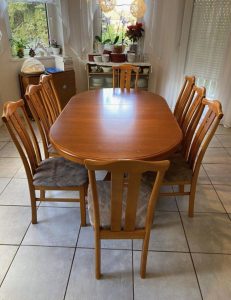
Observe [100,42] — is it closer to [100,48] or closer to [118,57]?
[100,48]

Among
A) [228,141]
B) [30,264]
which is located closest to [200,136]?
[30,264]

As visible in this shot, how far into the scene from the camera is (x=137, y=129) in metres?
1.54

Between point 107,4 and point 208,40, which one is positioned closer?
point 107,4

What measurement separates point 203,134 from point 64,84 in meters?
2.57

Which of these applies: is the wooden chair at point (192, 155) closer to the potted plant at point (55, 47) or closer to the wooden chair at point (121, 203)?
the wooden chair at point (121, 203)

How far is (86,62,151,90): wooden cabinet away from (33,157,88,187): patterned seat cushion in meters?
2.35

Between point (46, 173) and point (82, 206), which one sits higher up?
point (46, 173)

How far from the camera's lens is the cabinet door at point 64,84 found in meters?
3.34

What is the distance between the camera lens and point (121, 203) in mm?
1062

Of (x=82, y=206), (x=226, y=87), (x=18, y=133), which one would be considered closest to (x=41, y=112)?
(x=18, y=133)

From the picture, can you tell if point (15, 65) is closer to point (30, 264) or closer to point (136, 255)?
point (30, 264)

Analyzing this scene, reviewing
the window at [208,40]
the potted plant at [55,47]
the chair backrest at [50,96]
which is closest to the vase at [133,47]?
the window at [208,40]

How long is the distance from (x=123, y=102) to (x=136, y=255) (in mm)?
1300

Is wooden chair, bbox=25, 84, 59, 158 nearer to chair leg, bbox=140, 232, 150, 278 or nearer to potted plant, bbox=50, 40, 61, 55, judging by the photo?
chair leg, bbox=140, 232, 150, 278
